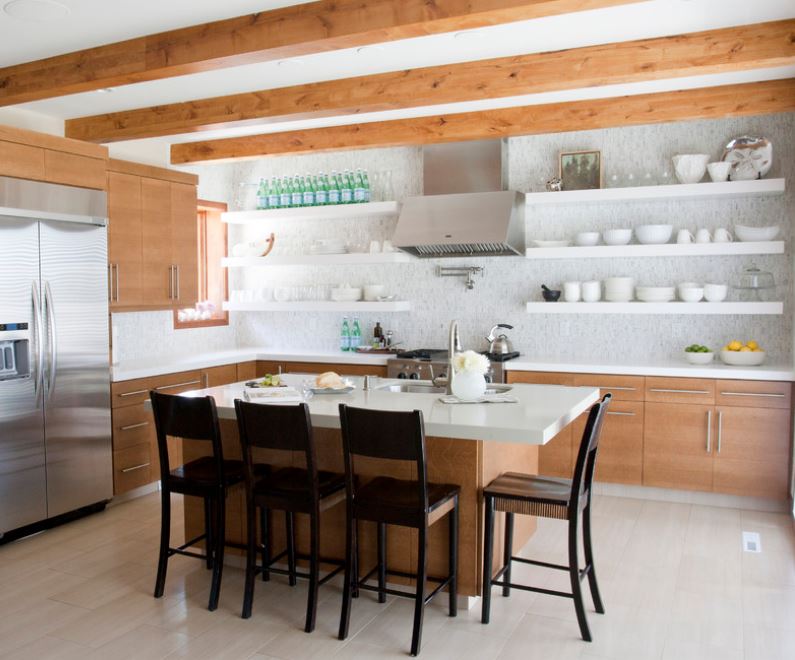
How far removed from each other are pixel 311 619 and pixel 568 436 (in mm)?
2679

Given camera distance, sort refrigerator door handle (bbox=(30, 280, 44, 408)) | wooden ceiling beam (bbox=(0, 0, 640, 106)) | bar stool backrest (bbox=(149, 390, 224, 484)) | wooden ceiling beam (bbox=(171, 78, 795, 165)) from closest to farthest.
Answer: wooden ceiling beam (bbox=(0, 0, 640, 106)) < bar stool backrest (bbox=(149, 390, 224, 484)) < refrigerator door handle (bbox=(30, 280, 44, 408)) < wooden ceiling beam (bbox=(171, 78, 795, 165))

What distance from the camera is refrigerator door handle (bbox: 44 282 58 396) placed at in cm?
432

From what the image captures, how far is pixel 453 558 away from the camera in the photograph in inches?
125

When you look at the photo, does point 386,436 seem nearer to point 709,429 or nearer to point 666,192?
point 709,429

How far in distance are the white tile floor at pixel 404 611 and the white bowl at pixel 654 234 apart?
209 centimetres

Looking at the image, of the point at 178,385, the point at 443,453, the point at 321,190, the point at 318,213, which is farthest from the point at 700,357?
the point at 178,385

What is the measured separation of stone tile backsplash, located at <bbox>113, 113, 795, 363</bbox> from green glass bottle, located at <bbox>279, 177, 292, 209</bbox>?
200 millimetres

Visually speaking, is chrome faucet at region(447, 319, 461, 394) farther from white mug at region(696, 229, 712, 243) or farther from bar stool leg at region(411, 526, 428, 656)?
white mug at region(696, 229, 712, 243)

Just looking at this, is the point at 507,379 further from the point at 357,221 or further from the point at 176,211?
the point at 176,211

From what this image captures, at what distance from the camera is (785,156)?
5102 mm

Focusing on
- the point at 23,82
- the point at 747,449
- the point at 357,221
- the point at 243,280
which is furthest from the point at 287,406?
the point at 243,280

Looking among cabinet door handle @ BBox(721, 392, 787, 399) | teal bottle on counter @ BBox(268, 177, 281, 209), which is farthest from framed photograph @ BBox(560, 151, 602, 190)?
teal bottle on counter @ BBox(268, 177, 281, 209)

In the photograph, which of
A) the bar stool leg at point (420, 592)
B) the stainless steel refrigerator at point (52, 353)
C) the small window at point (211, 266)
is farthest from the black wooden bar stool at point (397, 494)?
the small window at point (211, 266)

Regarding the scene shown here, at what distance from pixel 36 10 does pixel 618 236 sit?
12.9 feet
